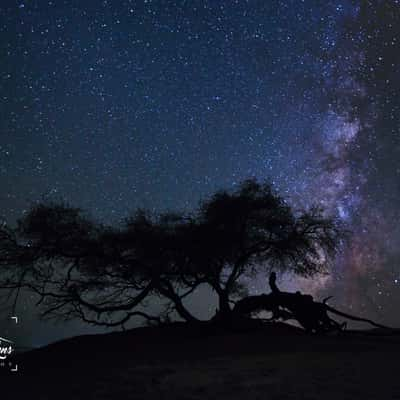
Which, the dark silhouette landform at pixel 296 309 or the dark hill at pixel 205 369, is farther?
the dark silhouette landform at pixel 296 309

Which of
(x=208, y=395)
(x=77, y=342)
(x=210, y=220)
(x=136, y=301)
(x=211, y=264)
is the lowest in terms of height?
(x=208, y=395)

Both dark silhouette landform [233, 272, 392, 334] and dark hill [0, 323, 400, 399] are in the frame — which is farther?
dark silhouette landform [233, 272, 392, 334]

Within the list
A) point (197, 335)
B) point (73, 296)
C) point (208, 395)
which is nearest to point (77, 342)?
point (73, 296)

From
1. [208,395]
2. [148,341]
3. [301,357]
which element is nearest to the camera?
[208,395]

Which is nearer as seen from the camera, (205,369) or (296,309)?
(205,369)

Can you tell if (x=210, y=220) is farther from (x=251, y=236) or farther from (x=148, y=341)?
(x=148, y=341)

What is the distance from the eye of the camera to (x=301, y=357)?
1192 centimetres

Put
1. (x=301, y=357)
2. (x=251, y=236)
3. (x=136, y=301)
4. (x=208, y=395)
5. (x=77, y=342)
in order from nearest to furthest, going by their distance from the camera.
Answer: (x=208, y=395) < (x=301, y=357) < (x=77, y=342) < (x=136, y=301) < (x=251, y=236)

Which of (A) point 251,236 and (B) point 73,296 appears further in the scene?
(A) point 251,236

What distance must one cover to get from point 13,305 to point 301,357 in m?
12.5

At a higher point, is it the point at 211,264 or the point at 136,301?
the point at 211,264

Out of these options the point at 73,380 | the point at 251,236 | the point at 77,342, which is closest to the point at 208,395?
the point at 73,380

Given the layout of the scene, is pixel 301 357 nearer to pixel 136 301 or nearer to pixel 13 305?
pixel 136 301

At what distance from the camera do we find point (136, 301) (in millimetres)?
20156
